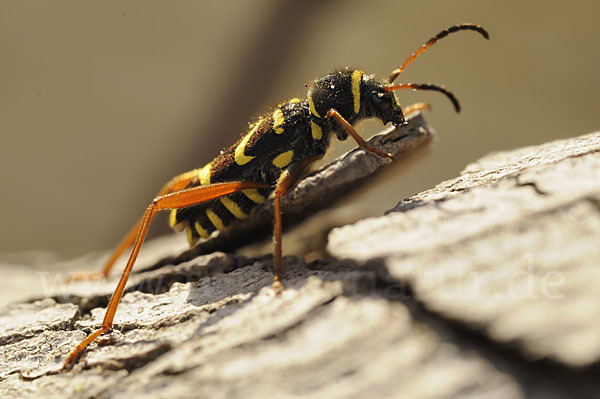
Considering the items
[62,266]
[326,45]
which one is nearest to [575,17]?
[326,45]

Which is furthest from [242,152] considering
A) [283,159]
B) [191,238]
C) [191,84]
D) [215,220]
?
[191,84]

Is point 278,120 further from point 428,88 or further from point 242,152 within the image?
point 428,88

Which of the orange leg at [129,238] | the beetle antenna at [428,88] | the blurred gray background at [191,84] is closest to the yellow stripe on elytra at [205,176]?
the orange leg at [129,238]

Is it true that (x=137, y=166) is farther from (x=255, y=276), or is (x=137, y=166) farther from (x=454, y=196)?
(x=454, y=196)

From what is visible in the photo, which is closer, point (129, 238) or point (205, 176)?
point (205, 176)

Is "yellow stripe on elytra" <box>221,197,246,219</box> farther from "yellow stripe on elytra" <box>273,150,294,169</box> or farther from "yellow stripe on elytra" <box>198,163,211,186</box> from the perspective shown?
"yellow stripe on elytra" <box>273,150,294,169</box>
